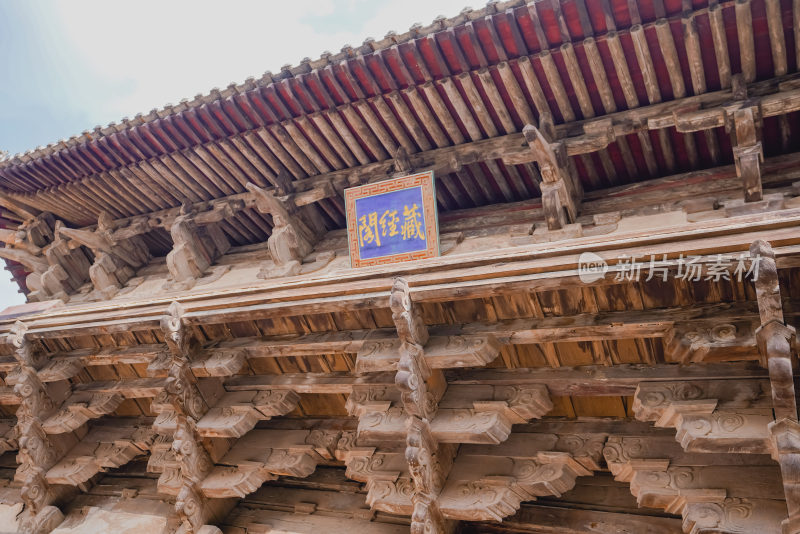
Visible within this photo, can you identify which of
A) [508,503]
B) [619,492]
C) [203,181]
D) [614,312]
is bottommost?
[619,492]

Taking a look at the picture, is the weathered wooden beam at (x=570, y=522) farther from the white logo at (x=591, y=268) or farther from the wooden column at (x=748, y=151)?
the wooden column at (x=748, y=151)

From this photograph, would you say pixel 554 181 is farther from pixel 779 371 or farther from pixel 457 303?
pixel 779 371

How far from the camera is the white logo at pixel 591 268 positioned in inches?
128

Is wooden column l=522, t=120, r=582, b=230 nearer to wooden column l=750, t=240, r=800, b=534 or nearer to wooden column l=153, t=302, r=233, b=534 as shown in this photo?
wooden column l=750, t=240, r=800, b=534

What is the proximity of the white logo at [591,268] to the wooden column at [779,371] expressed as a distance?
76 centimetres

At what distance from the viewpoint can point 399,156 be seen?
20.1 ft

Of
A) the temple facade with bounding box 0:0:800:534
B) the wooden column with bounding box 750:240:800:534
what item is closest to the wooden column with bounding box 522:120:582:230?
the temple facade with bounding box 0:0:800:534

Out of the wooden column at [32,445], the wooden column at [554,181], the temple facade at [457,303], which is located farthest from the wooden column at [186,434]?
the wooden column at [554,181]

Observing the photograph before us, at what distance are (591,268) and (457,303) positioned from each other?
1051 mm

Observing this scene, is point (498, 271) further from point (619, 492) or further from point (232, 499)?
point (232, 499)

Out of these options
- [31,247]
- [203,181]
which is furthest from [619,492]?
[31,247]

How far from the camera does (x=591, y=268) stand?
329cm

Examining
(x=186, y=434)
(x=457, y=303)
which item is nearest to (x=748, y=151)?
(x=457, y=303)

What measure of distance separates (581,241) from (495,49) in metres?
2.40
